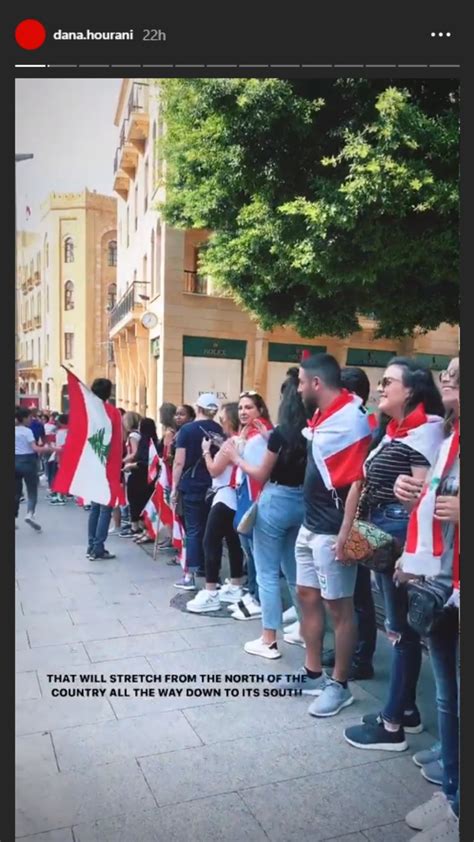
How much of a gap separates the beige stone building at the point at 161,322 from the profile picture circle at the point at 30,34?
0.90ft

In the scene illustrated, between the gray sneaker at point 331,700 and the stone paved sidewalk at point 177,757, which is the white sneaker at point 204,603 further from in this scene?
the gray sneaker at point 331,700

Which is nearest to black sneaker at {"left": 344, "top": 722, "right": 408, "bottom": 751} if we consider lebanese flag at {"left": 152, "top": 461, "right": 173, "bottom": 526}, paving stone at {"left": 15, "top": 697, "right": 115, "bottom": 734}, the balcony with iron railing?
paving stone at {"left": 15, "top": 697, "right": 115, "bottom": 734}

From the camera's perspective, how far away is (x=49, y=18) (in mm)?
1590

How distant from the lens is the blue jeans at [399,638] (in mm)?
2309

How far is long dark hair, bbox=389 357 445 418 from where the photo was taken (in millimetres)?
2199

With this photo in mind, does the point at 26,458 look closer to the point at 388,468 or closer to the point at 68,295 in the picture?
the point at 68,295

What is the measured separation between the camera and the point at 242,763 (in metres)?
2.07

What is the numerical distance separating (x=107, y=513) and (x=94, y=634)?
2.26 meters

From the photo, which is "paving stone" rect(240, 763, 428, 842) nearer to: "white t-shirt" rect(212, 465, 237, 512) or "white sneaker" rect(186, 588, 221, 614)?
"white sneaker" rect(186, 588, 221, 614)

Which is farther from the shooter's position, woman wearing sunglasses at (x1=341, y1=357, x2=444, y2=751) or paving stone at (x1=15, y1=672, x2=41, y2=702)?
woman wearing sunglasses at (x1=341, y1=357, x2=444, y2=751)

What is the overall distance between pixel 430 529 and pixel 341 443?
0.75 metres

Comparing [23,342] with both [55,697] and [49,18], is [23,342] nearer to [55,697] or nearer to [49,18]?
[49,18]

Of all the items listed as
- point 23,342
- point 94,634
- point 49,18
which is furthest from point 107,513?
point 49,18

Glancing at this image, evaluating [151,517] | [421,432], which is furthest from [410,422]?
[151,517]
